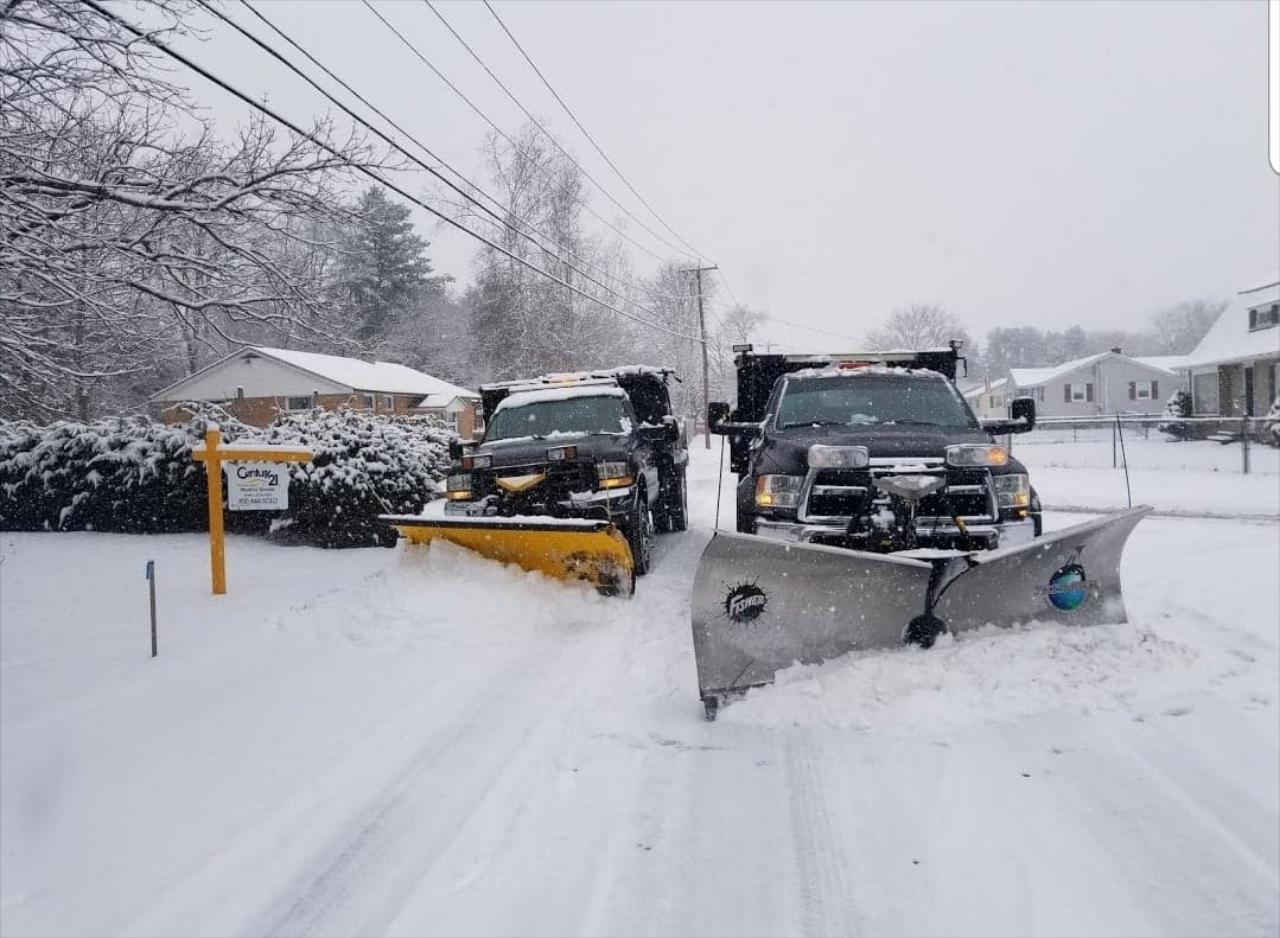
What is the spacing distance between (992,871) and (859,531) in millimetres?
Answer: 2467

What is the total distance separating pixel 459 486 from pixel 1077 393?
53.6 m

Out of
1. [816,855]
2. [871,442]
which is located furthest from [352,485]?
[816,855]

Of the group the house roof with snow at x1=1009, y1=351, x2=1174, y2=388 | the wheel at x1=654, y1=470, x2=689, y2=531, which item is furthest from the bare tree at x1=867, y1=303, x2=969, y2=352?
the wheel at x1=654, y1=470, x2=689, y2=531

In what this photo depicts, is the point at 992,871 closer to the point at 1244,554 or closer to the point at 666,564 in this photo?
the point at 666,564

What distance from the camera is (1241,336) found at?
31906 millimetres

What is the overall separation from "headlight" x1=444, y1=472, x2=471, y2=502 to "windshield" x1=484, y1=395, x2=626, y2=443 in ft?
3.40

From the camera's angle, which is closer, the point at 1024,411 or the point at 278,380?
the point at 1024,411

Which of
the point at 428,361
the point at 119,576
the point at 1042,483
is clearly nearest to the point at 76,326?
the point at 119,576

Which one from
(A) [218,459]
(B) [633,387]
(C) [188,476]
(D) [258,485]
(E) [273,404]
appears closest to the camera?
(A) [218,459]

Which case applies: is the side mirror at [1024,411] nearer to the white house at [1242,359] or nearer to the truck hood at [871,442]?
the truck hood at [871,442]

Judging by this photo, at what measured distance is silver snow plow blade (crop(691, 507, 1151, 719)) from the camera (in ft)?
15.4

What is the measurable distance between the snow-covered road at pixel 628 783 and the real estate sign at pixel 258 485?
2.34 meters

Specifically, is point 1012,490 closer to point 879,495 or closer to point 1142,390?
point 879,495

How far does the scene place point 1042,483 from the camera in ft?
62.8
